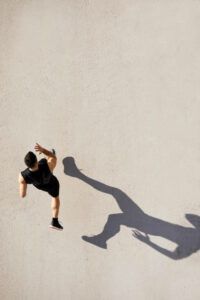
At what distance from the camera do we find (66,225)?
6.25 m

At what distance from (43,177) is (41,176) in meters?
0.03

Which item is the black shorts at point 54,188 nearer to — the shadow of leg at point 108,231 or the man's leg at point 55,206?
the man's leg at point 55,206

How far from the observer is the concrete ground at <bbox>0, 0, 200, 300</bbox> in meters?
6.00

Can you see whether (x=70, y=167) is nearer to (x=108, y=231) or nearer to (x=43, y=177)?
(x=43, y=177)

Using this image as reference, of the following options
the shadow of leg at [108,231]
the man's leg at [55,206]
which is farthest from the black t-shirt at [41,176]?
the shadow of leg at [108,231]

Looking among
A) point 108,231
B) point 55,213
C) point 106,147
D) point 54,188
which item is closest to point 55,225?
point 55,213

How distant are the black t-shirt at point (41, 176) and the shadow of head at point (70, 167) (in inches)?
28.3

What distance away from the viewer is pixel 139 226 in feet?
20.0

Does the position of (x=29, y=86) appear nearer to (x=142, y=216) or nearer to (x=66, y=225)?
(x=66, y=225)

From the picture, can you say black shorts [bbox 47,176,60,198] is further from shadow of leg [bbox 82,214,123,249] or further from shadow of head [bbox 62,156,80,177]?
shadow of leg [bbox 82,214,123,249]

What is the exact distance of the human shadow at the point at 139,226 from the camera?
5.93m

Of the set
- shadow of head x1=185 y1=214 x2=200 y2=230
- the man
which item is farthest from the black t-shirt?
shadow of head x1=185 y1=214 x2=200 y2=230

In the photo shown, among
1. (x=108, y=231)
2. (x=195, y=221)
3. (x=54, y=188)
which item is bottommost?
(x=108, y=231)

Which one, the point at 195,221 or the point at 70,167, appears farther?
the point at 70,167
